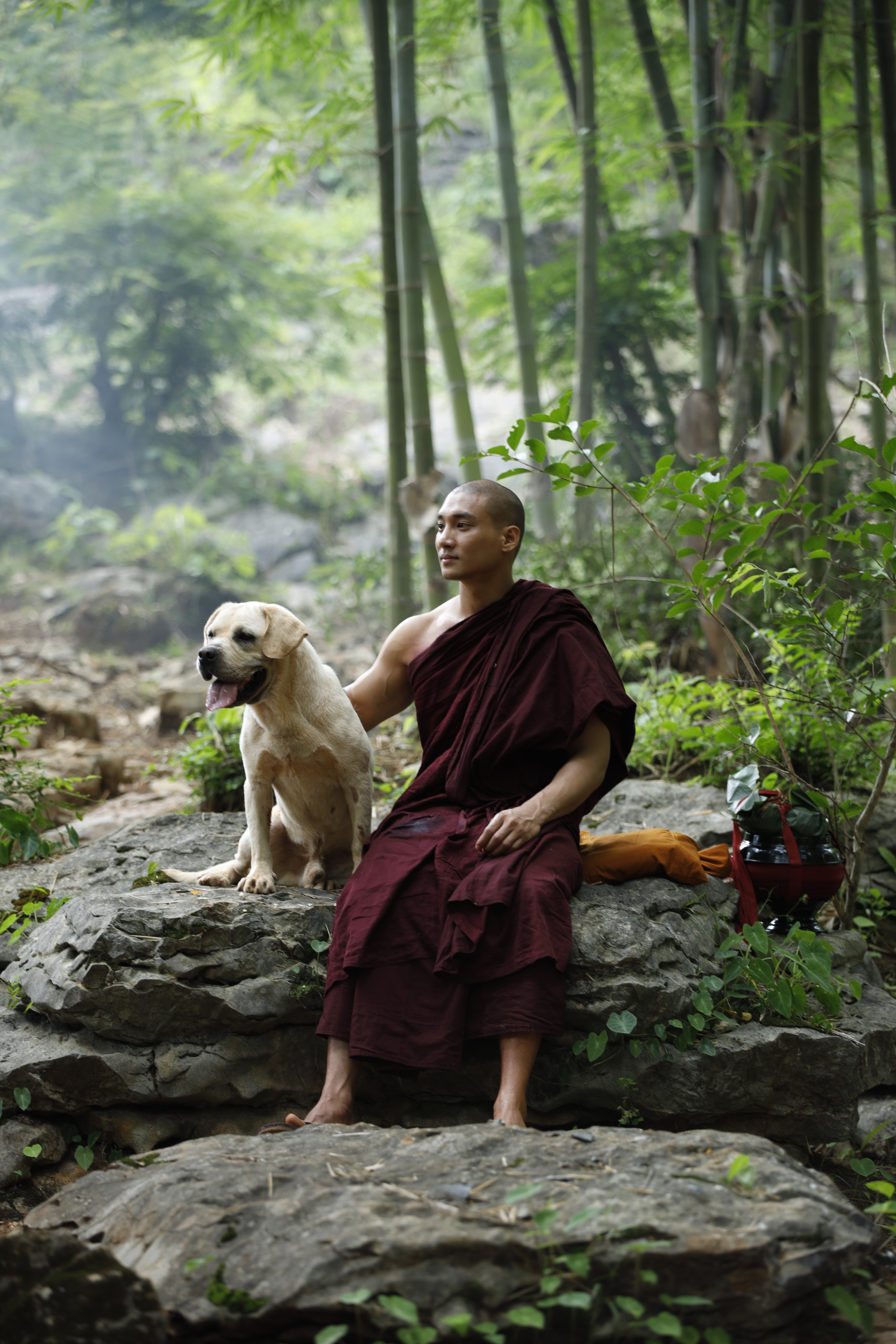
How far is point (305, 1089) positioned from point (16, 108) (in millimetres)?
16238

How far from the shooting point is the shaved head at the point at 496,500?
121 inches

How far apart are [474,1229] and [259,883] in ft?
4.88

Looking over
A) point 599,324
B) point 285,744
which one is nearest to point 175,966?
point 285,744

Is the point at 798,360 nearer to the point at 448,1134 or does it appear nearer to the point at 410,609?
the point at 410,609

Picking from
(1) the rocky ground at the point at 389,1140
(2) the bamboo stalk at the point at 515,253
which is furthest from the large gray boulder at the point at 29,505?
(1) the rocky ground at the point at 389,1140

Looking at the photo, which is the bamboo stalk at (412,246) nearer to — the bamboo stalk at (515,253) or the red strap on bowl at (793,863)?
the bamboo stalk at (515,253)

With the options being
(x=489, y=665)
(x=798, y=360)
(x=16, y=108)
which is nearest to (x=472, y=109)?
(x=798, y=360)

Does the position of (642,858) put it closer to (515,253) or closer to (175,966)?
(175,966)

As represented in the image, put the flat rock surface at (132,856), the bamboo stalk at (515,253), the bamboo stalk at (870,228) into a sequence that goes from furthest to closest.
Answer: the bamboo stalk at (515,253), the bamboo stalk at (870,228), the flat rock surface at (132,856)

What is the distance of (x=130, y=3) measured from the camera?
13.4m

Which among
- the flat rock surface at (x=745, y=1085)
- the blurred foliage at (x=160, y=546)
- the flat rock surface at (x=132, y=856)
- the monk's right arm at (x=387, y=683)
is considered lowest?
the flat rock surface at (x=745, y=1085)

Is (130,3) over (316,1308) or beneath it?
over

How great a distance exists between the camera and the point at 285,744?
2.97 metres

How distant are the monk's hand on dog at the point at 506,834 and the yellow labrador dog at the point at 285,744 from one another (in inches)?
19.3
